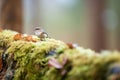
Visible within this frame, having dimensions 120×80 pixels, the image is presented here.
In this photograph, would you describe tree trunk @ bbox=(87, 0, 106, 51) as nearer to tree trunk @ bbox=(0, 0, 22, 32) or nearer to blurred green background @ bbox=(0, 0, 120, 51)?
tree trunk @ bbox=(0, 0, 22, 32)

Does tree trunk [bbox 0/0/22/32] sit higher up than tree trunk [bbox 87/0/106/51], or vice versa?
tree trunk [bbox 87/0/106/51]

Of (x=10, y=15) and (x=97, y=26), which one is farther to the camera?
(x=97, y=26)

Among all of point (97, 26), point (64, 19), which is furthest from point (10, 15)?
point (64, 19)

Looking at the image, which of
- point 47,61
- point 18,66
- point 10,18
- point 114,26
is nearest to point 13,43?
point 18,66

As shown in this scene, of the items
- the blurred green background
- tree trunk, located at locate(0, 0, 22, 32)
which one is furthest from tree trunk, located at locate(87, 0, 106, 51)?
the blurred green background

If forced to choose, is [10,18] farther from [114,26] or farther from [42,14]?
[42,14]

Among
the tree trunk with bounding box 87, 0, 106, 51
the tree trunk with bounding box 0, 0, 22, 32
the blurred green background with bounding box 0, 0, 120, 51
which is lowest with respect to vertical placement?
the tree trunk with bounding box 0, 0, 22, 32

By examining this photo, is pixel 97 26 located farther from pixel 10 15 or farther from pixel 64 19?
pixel 64 19

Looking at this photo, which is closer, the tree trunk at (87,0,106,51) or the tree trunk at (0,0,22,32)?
the tree trunk at (0,0,22,32)
